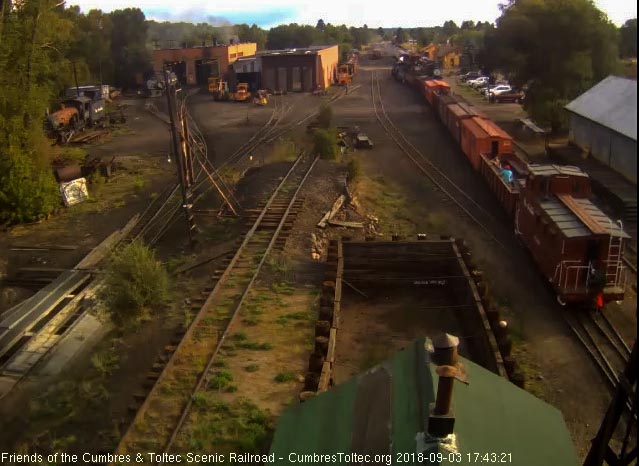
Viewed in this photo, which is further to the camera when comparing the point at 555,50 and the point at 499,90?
the point at 499,90

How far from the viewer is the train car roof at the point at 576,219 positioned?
1167 cm

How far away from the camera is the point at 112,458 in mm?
6973

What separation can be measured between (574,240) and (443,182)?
10258 mm

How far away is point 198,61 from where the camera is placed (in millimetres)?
55250

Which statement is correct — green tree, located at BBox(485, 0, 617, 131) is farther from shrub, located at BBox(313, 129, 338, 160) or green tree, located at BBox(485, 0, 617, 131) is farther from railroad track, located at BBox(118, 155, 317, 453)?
railroad track, located at BBox(118, 155, 317, 453)

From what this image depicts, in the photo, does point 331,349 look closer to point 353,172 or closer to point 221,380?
point 221,380

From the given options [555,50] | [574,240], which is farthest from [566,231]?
[555,50]

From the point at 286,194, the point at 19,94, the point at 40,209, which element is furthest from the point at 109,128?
the point at 286,194

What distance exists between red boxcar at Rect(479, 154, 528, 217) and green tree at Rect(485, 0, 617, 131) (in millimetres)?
10789

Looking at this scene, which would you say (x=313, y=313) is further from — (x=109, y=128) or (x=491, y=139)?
(x=109, y=128)

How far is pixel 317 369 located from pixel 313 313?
3.45 metres

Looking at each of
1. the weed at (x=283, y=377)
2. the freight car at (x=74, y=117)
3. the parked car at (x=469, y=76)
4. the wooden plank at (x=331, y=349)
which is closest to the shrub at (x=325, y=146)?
the freight car at (x=74, y=117)

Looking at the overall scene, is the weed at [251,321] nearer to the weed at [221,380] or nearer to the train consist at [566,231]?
the weed at [221,380]

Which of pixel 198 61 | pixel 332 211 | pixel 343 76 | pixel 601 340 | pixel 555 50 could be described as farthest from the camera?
pixel 198 61
